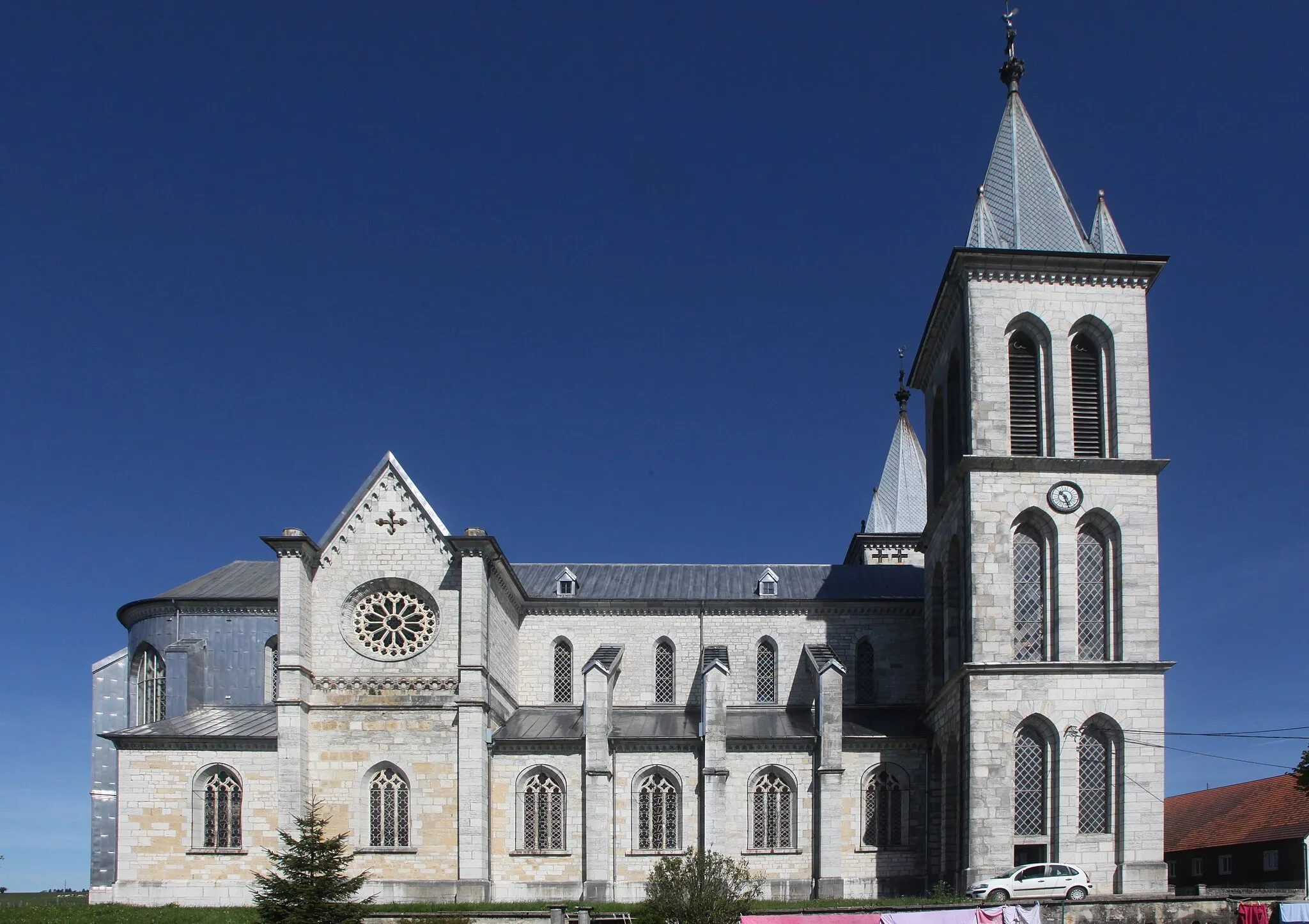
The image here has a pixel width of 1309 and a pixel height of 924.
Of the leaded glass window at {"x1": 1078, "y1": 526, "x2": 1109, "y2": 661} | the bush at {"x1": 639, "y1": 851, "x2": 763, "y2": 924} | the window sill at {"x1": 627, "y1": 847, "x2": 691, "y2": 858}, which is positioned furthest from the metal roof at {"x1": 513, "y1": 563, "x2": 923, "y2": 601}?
the bush at {"x1": 639, "y1": 851, "x2": 763, "y2": 924}

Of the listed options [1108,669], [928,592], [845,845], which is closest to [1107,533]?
[1108,669]

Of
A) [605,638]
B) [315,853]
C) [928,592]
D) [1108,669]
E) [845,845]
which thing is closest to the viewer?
[315,853]

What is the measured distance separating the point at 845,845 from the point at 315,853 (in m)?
20.5

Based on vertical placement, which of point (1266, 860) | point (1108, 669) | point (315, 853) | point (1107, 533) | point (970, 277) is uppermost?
point (970, 277)

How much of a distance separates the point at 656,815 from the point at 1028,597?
14.8 metres

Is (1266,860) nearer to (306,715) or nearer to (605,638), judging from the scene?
(605,638)

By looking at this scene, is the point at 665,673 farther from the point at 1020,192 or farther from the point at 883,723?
the point at 1020,192

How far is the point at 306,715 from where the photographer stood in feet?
134

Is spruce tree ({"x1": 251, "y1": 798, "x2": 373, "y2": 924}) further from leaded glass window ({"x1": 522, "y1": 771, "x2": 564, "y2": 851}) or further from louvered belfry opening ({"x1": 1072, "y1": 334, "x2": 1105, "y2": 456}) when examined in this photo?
louvered belfry opening ({"x1": 1072, "y1": 334, "x2": 1105, "y2": 456})

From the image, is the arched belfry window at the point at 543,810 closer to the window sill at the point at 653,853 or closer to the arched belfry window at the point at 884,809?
the window sill at the point at 653,853

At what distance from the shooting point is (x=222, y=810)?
41344mm

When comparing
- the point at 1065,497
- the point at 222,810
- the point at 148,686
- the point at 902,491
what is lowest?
the point at 222,810

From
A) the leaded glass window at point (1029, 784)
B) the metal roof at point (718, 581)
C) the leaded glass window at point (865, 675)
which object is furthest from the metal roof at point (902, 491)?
the leaded glass window at point (1029, 784)

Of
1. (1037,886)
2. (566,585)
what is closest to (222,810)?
(566,585)
